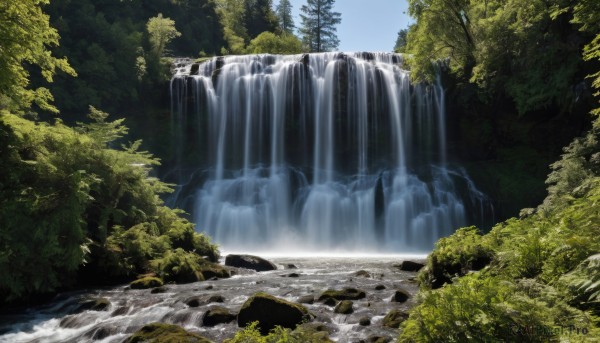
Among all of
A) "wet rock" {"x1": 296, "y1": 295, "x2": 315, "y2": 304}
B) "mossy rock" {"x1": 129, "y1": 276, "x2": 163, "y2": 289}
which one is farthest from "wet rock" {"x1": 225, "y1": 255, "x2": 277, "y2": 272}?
"wet rock" {"x1": 296, "y1": 295, "x2": 315, "y2": 304}

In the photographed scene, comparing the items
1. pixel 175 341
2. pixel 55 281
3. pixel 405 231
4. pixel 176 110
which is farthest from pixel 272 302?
pixel 176 110

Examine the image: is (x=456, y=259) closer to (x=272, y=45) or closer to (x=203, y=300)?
(x=203, y=300)

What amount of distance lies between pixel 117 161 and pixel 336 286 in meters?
9.54

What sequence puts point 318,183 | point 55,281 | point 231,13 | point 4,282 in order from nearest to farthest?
1. point 4,282
2. point 55,281
3. point 318,183
4. point 231,13

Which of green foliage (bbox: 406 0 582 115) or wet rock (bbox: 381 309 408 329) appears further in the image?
green foliage (bbox: 406 0 582 115)

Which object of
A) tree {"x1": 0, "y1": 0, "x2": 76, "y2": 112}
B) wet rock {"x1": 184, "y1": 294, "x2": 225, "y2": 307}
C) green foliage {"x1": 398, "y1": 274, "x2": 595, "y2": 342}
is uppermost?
tree {"x1": 0, "y1": 0, "x2": 76, "y2": 112}

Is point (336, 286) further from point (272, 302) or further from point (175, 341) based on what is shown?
point (175, 341)

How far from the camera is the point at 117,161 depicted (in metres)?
16.6

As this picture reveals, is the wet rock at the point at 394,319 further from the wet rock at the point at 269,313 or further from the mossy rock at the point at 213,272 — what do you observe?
the mossy rock at the point at 213,272

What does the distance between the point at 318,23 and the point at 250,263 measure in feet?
236

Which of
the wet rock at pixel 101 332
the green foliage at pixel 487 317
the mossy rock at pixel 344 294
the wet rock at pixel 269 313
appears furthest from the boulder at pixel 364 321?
the wet rock at pixel 101 332

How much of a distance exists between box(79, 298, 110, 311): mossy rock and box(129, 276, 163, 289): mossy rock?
1.77m

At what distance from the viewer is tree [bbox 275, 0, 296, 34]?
90.7 m

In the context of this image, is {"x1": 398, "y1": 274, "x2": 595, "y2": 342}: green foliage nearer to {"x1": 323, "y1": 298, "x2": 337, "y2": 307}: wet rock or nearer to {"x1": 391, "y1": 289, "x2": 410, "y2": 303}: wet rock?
→ {"x1": 323, "y1": 298, "x2": 337, "y2": 307}: wet rock
